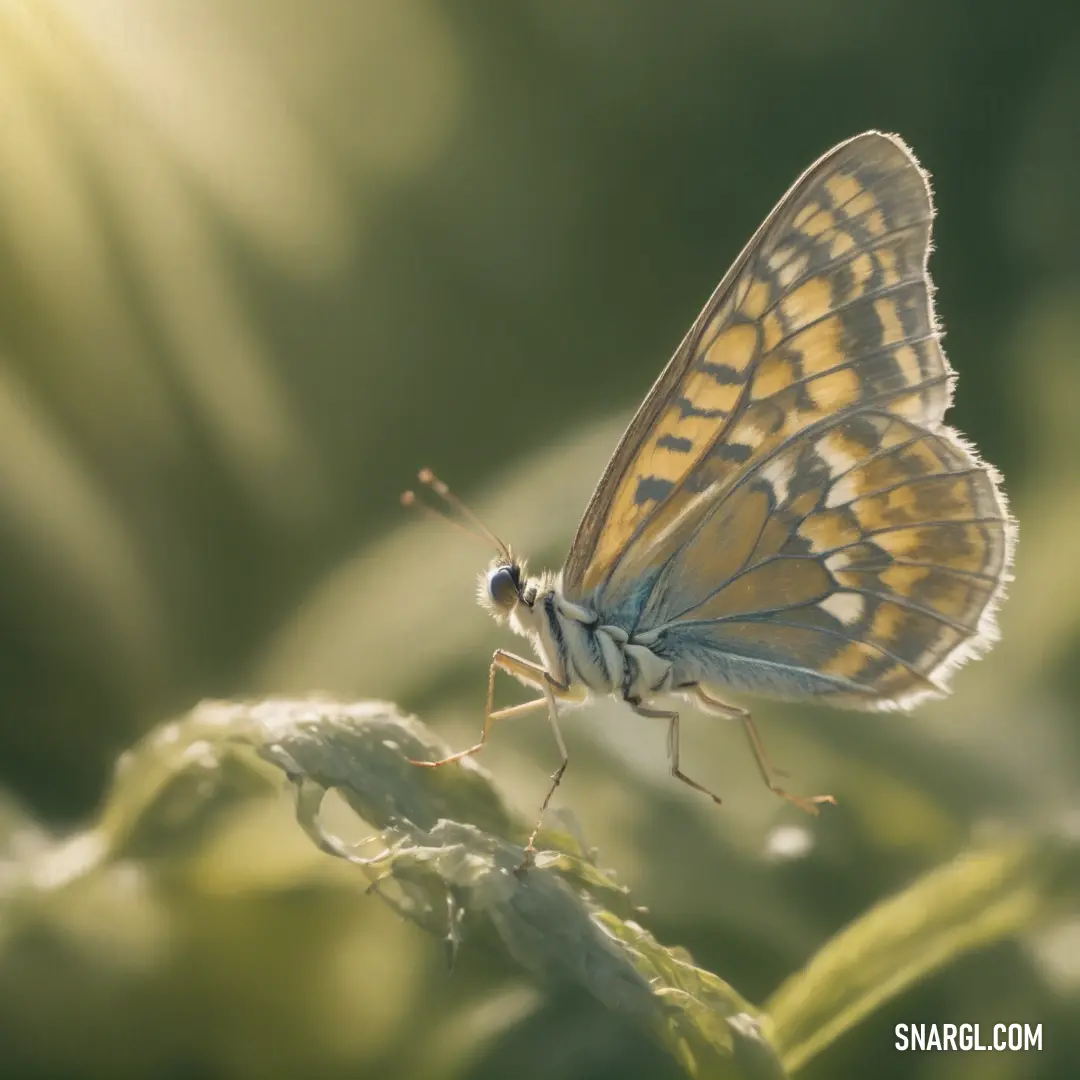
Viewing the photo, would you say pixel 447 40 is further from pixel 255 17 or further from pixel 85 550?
pixel 85 550

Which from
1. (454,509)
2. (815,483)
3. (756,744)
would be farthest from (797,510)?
(454,509)

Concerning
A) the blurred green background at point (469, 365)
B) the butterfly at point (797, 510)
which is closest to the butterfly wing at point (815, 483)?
the butterfly at point (797, 510)

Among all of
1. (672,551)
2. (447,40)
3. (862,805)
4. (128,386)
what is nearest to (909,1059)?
(862,805)

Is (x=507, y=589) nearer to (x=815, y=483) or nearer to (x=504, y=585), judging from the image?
(x=504, y=585)

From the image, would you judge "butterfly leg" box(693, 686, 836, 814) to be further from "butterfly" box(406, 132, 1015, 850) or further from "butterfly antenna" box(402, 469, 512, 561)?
"butterfly antenna" box(402, 469, 512, 561)

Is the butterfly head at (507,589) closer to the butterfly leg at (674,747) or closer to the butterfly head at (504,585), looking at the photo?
the butterfly head at (504,585)

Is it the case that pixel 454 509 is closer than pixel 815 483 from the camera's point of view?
No

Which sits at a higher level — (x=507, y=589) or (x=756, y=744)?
(x=507, y=589)
